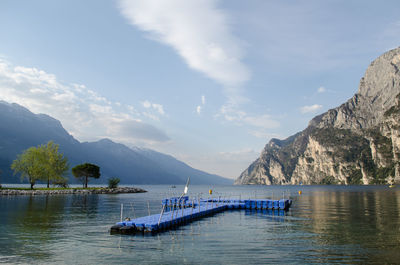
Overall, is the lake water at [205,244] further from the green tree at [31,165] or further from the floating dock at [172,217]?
the green tree at [31,165]

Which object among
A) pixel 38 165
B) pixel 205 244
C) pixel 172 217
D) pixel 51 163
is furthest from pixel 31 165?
pixel 205 244

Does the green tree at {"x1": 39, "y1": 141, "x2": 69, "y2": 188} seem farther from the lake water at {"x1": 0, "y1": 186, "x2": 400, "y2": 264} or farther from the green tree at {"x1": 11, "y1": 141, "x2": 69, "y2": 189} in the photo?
the lake water at {"x1": 0, "y1": 186, "x2": 400, "y2": 264}

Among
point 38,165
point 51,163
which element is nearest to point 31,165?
point 38,165

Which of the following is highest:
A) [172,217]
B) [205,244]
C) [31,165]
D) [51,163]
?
[51,163]

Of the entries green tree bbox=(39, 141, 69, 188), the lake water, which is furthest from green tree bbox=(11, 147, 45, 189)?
the lake water

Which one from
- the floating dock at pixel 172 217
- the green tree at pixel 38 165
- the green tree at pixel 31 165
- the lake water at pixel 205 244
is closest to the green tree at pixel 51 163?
the green tree at pixel 38 165

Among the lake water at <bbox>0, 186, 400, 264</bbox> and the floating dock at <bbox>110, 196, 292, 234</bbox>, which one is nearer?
the lake water at <bbox>0, 186, 400, 264</bbox>

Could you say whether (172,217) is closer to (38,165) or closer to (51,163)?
(38,165)

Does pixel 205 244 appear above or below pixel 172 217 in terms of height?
below

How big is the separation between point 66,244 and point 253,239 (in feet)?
55.2

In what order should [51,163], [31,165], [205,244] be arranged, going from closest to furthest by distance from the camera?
[205,244]
[31,165]
[51,163]

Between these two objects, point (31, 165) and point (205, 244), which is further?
point (31, 165)

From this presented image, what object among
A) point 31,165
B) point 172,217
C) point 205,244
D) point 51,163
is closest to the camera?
point 205,244

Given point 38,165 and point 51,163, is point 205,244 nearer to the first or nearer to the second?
point 38,165
